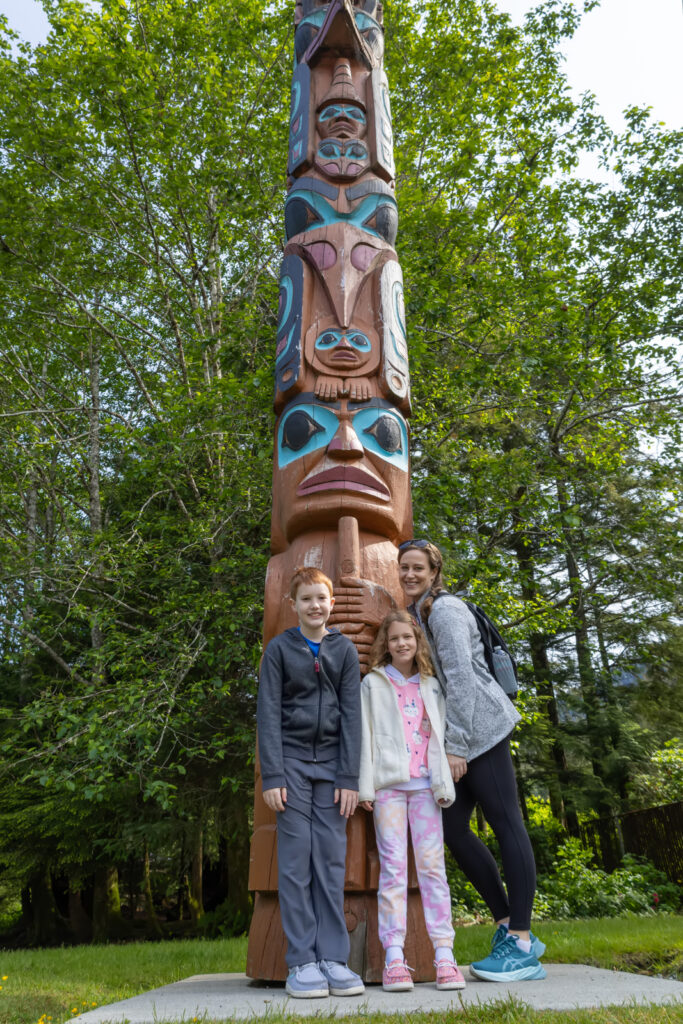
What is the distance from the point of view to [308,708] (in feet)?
12.2

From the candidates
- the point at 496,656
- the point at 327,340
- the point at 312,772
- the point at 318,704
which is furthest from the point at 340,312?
the point at 312,772

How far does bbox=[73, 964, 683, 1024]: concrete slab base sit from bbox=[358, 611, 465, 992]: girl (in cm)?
23

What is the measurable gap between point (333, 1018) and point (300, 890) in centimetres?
76

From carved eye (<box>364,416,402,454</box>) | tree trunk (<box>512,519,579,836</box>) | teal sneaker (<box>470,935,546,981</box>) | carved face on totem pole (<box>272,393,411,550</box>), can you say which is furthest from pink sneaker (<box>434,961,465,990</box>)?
tree trunk (<box>512,519,579,836</box>)

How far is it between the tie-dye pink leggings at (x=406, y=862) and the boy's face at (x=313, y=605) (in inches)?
34.2

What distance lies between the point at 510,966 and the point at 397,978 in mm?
583

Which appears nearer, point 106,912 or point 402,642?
point 402,642

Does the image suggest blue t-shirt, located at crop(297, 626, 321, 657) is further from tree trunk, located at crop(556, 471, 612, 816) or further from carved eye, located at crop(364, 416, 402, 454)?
tree trunk, located at crop(556, 471, 612, 816)

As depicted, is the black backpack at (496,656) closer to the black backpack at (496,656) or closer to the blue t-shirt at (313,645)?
the black backpack at (496,656)

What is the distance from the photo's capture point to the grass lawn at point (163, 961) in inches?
222

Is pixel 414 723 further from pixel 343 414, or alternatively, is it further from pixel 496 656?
pixel 343 414

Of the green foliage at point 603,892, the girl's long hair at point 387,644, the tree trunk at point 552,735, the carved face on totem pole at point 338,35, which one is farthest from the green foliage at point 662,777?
the carved face on totem pole at point 338,35

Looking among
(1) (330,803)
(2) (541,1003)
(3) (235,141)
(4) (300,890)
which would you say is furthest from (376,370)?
(3) (235,141)

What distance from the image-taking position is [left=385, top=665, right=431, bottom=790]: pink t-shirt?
12.0ft
